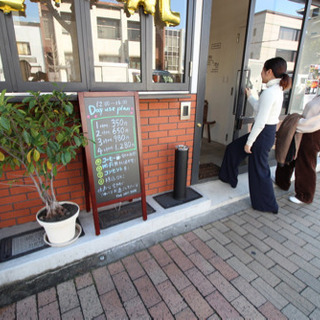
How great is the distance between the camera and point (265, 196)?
2891mm

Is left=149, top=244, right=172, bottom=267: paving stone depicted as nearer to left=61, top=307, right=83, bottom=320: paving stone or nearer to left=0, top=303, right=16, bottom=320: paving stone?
left=61, top=307, right=83, bottom=320: paving stone

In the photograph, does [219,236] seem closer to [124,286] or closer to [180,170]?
[180,170]

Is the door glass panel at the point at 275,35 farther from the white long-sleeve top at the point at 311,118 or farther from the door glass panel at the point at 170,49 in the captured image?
the door glass panel at the point at 170,49

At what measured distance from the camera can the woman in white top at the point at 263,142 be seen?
2.46 meters

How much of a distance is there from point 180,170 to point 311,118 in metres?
1.78

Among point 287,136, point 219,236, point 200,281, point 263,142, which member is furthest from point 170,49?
point 200,281

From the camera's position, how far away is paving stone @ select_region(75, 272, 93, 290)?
1.89 metres

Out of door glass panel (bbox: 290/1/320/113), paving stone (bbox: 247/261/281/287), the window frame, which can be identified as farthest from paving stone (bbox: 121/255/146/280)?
door glass panel (bbox: 290/1/320/113)

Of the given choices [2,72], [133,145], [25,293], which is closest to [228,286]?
[133,145]

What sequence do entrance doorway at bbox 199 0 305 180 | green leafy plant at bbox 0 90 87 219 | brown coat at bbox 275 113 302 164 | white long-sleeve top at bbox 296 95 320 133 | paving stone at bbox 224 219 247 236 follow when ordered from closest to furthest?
green leafy plant at bbox 0 90 87 219
paving stone at bbox 224 219 247 236
white long-sleeve top at bbox 296 95 320 133
brown coat at bbox 275 113 302 164
entrance doorway at bbox 199 0 305 180

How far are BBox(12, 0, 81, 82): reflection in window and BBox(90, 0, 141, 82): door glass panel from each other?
0.21 m

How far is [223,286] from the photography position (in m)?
1.91

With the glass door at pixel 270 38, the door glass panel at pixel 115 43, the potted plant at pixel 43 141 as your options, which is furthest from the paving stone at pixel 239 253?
the door glass panel at pixel 115 43

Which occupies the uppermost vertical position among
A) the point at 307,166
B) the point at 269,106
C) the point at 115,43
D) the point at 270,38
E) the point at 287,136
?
the point at 270,38
